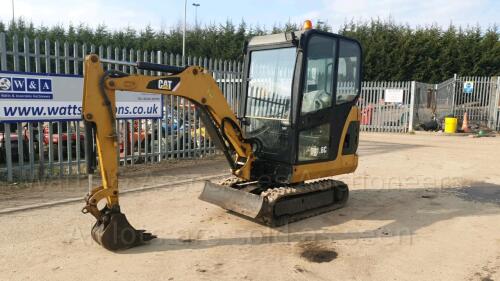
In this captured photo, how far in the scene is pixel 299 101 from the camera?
549cm

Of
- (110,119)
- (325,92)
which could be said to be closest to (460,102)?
(325,92)

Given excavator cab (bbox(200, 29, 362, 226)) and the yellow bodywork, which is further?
the yellow bodywork

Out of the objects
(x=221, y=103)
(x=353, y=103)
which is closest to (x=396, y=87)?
(x=353, y=103)

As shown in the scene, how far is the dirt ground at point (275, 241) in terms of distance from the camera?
416cm

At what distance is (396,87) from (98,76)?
55.8ft

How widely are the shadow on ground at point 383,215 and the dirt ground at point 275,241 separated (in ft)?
0.05

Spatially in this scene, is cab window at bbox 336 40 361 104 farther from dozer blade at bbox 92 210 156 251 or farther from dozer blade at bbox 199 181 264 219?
dozer blade at bbox 92 210 156 251

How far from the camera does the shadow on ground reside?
4996mm

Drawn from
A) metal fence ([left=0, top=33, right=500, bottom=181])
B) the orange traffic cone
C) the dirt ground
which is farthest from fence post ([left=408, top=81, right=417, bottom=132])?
the dirt ground

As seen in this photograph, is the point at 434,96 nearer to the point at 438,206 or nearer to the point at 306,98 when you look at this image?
the point at 438,206

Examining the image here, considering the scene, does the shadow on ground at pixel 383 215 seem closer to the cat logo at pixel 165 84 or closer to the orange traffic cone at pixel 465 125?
the cat logo at pixel 165 84

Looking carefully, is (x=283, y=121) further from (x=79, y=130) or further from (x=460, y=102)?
(x=460, y=102)

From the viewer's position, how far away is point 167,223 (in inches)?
218

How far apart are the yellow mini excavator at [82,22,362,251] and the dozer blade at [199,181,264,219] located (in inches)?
0.5
